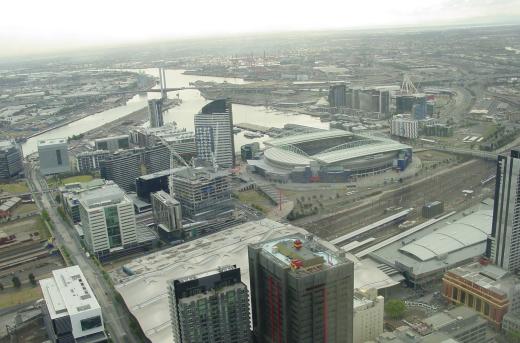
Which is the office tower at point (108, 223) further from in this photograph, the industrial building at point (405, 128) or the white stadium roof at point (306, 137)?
the industrial building at point (405, 128)

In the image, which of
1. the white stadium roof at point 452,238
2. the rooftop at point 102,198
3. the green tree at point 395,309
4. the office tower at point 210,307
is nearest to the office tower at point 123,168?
the rooftop at point 102,198

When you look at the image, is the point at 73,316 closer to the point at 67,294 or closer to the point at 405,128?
the point at 67,294

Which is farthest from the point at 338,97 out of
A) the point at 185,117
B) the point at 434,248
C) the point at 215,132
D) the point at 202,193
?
the point at 434,248

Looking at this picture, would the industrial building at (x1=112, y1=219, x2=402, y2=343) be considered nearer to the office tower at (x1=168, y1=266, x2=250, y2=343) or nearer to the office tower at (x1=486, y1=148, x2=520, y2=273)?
the office tower at (x1=486, y1=148, x2=520, y2=273)

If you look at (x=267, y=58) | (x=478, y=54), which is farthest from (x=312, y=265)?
(x=267, y=58)

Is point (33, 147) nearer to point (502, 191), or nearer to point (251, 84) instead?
point (251, 84)

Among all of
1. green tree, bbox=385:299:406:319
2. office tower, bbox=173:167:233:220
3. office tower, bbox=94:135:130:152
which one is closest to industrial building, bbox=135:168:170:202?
office tower, bbox=173:167:233:220
